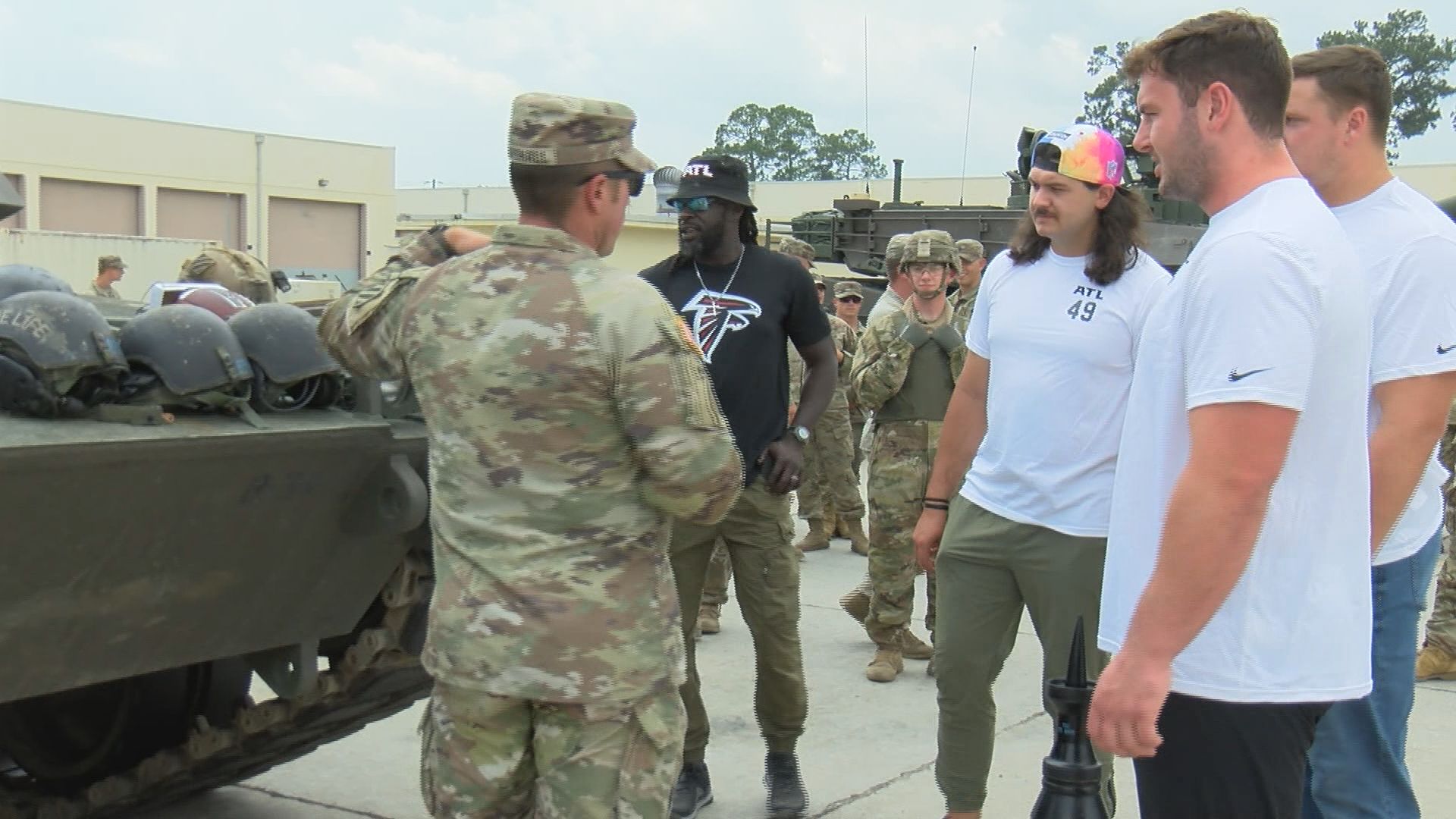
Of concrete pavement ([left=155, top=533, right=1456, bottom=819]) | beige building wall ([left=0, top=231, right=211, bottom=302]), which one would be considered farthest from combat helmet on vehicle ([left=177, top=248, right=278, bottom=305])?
beige building wall ([left=0, top=231, right=211, bottom=302])

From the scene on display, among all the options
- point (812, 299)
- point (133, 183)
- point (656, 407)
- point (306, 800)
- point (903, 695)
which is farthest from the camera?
point (133, 183)

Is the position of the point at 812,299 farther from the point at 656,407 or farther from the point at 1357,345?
the point at 1357,345

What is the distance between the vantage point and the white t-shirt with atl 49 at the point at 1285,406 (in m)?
2.20

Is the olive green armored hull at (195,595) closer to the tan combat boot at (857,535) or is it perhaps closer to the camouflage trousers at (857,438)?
the camouflage trousers at (857,438)

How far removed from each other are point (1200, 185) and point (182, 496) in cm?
236

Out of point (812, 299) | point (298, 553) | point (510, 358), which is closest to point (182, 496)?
point (298, 553)

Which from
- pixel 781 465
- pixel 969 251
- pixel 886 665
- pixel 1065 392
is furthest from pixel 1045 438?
pixel 969 251

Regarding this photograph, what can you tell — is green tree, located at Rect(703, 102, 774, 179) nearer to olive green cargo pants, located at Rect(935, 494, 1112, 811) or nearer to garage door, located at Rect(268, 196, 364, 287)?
garage door, located at Rect(268, 196, 364, 287)

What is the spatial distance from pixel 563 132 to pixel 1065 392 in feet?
4.93

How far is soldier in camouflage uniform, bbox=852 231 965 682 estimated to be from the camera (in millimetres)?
6367

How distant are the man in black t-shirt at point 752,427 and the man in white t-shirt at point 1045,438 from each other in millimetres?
616

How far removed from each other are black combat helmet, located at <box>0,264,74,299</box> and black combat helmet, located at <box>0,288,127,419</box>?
615mm

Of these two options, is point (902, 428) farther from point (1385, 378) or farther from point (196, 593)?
point (1385, 378)

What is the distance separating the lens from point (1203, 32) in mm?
2344
